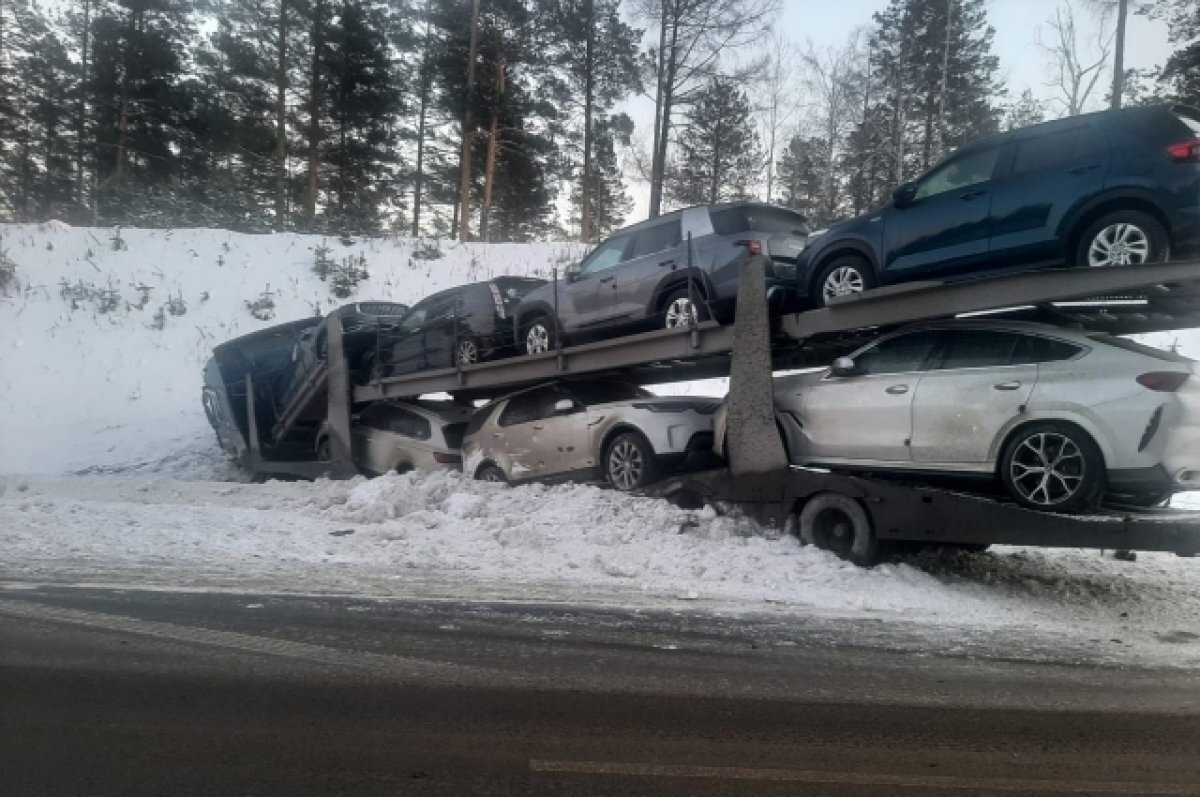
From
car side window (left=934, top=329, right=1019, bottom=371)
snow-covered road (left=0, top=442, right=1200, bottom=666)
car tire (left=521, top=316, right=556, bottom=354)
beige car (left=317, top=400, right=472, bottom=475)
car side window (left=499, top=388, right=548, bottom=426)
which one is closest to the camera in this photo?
snow-covered road (left=0, top=442, right=1200, bottom=666)

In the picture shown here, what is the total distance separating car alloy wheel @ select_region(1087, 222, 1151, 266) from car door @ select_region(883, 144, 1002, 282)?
91 cm

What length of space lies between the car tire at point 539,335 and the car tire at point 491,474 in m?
1.69

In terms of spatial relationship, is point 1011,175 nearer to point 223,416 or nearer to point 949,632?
point 949,632

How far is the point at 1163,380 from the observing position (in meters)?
6.61

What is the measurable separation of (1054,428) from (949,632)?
1835 mm

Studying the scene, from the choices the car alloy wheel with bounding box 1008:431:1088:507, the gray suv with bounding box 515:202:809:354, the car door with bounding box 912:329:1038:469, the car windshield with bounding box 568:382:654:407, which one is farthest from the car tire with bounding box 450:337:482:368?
the car alloy wheel with bounding box 1008:431:1088:507

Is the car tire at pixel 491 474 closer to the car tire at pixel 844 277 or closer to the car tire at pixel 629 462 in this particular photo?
the car tire at pixel 629 462

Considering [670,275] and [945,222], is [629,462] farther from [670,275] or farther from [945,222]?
[945,222]

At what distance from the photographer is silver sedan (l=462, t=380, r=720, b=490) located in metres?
10.5

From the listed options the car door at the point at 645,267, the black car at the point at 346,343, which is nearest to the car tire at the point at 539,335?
the car door at the point at 645,267

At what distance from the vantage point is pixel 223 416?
17.6m

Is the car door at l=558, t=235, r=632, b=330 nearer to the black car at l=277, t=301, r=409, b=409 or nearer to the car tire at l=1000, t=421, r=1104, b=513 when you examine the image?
the black car at l=277, t=301, r=409, b=409

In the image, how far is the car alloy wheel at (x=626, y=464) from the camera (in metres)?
10.6

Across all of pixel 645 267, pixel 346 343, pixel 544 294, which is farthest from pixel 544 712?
pixel 346 343
